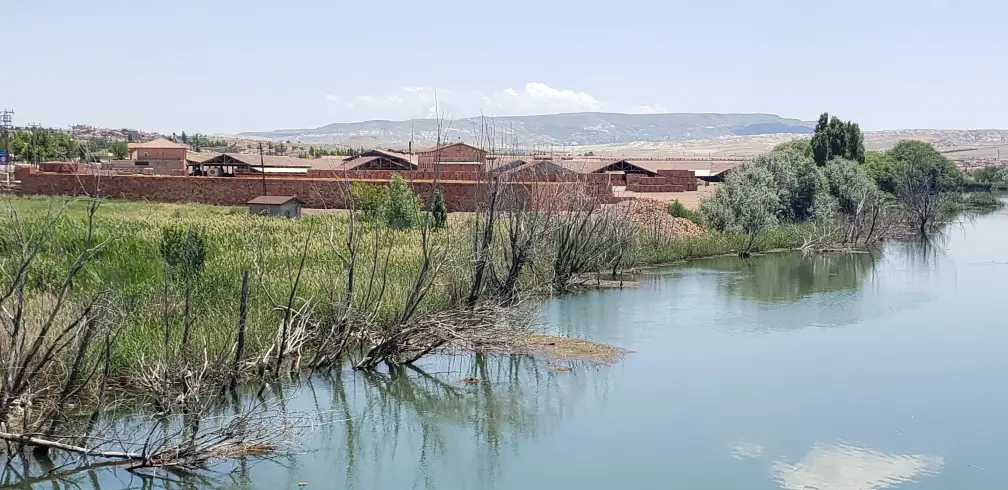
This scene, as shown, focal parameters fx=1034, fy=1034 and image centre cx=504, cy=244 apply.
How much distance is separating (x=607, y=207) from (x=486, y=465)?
1242 cm

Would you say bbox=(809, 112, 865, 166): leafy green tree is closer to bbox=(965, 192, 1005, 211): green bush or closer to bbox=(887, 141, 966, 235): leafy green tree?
bbox=(887, 141, 966, 235): leafy green tree

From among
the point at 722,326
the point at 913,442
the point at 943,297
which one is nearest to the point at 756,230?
the point at 943,297

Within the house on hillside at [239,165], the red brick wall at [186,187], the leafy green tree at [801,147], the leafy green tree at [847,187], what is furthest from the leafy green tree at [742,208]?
the house on hillside at [239,165]

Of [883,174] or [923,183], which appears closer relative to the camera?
[923,183]

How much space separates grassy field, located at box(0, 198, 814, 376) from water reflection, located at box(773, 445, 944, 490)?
18.1ft

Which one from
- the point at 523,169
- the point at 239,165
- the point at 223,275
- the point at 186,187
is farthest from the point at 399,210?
the point at 239,165

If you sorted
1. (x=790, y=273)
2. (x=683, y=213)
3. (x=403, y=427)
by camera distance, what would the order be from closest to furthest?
(x=403, y=427) < (x=790, y=273) < (x=683, y=213)

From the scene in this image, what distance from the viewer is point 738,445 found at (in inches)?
432

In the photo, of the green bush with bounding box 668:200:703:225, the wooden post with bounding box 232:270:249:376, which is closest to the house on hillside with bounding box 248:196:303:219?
the green bush with bounding box 668:200:703:225

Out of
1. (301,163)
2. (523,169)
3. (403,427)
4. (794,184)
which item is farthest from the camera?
(301,163)

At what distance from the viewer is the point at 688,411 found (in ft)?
40.4

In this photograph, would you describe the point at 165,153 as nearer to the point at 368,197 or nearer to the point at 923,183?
the point at 368,197

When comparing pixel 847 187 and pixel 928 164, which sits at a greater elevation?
pixel 928 164

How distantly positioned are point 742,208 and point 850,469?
65.8 ft
